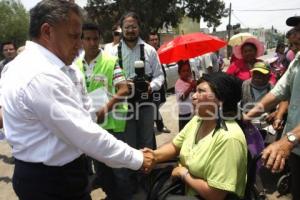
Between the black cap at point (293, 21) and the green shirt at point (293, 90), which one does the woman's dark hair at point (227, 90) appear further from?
the black cap at point (293, 21)

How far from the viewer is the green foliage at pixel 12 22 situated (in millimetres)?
47209

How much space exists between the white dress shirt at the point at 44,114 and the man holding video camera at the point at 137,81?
6.76 feet

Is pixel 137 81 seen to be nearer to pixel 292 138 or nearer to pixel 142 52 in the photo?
pixel 142 52

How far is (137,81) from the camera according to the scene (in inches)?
163

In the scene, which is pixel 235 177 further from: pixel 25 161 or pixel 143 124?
pixel 143 124

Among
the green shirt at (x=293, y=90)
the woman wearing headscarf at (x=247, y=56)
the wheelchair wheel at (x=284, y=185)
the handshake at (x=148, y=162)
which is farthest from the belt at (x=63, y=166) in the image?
the woman wearing headscarf at (x=247, y=56)

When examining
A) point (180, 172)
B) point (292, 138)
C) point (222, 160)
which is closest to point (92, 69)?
point (180, 172)

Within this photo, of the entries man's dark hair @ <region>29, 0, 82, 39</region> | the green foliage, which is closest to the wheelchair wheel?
man's dark hair @ <region>29, 0, 82, 39</region>

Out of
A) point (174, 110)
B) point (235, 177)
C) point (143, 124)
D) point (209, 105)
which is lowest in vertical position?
Result: point (174, 110)

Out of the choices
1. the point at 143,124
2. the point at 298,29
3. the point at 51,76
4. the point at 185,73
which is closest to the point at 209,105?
the point at 298,29

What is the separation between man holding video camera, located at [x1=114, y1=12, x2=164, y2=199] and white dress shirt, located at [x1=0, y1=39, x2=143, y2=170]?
2062 mm

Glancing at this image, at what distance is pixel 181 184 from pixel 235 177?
0.43 m

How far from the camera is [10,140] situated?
2021 millimetres

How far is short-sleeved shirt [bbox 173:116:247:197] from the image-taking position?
2303 mm
